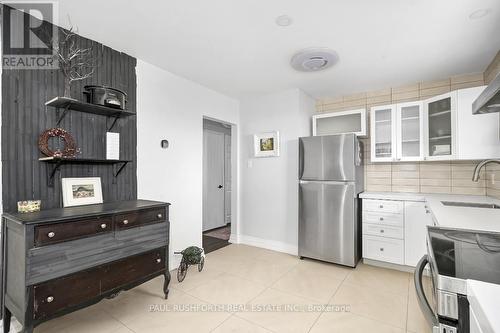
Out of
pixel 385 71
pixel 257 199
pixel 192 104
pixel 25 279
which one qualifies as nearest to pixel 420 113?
pixel 385 71

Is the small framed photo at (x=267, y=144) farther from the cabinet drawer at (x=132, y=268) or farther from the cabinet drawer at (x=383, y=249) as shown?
the cabinet drawer at (x=132, y=268)

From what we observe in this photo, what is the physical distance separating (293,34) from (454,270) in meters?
2.03

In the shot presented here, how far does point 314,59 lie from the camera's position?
8.29 ft

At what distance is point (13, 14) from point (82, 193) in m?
1.43

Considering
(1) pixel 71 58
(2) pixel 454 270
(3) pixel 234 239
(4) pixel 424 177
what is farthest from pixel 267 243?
(1) pixel 71 58

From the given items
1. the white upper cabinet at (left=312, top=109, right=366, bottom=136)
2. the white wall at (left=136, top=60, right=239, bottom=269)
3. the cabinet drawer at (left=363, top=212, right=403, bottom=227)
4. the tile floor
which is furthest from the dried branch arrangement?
the cabinet drawer at (left=363, top=212, right=403, bottom=227)

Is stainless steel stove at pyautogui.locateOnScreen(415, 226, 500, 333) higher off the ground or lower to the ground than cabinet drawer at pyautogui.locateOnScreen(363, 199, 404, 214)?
higher

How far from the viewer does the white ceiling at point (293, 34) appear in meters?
1.80

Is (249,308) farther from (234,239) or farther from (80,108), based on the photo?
(80,108)

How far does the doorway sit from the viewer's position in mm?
4934

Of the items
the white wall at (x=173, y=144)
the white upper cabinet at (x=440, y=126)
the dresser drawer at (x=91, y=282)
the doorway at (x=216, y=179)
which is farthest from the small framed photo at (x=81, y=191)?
the white upper cabinet at (x=440, y=126)

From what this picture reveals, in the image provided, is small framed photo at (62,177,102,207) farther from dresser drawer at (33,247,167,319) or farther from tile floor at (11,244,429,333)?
tile floor at (11,244,429,333)

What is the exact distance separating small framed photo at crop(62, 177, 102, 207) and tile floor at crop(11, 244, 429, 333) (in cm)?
92

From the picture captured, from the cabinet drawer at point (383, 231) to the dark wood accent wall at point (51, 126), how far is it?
110 inches
